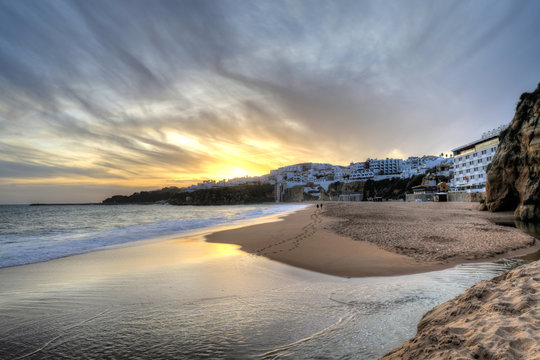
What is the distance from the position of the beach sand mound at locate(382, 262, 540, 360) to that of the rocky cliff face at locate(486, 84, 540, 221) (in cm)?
1955

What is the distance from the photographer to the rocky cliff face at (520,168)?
53.9 feet

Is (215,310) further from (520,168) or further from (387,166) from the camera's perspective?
(387,166)

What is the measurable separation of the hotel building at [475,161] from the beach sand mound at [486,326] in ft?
205

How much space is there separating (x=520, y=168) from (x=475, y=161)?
45.8 metres

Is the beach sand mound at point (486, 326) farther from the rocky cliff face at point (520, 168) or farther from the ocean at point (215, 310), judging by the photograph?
the rocky cliff face at point (520, 168)

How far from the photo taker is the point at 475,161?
5603 centimetres

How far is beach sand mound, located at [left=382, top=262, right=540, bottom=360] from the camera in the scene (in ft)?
5.69

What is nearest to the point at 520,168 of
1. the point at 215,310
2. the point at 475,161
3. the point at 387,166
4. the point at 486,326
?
the point at 486,326

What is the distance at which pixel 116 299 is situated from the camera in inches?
177

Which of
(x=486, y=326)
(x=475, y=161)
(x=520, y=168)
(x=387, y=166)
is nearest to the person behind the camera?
(x=486, y=326)

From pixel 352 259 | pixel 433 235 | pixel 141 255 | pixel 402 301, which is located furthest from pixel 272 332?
pixel 433 235

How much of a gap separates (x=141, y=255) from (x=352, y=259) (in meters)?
7.12

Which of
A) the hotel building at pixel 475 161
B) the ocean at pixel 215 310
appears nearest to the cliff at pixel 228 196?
the hotel building at pixel 475 161

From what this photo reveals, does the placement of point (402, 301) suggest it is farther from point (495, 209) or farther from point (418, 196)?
point (418, 196)
